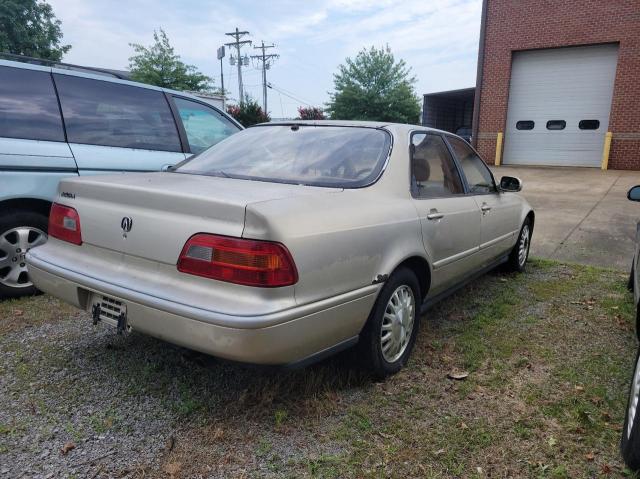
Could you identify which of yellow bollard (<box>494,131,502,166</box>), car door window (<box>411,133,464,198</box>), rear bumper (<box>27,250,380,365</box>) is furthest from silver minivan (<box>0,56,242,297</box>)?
yellow bollard (<box>494,131,502,166</box>)

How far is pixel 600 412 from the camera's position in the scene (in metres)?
2.69

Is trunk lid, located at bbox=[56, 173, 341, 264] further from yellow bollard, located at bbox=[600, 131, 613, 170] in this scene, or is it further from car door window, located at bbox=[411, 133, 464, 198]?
yellow bollard, located at bbox=[600, 131, 613, 170]

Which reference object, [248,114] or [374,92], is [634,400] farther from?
[374,92]

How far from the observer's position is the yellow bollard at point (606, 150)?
48.8 ft

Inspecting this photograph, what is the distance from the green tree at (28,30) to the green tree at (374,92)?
18.7 metres

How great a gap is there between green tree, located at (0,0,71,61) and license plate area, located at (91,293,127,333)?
30.9 metres

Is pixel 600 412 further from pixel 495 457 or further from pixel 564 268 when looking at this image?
pixel 564 268

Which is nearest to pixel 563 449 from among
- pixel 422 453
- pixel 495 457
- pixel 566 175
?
pixel 495 457

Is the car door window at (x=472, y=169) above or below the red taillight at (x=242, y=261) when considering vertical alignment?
above

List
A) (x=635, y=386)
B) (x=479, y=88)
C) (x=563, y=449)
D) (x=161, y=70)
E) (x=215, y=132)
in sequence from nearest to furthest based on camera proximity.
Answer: (x=635, y=386) < (x=563, y=449) < (x=215, y=132) < (x=479, y=88) < (x=161, y=70)

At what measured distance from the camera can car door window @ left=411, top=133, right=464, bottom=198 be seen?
10.8 ft

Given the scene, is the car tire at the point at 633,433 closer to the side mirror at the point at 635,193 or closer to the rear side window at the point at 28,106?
the side mirror at the point at 635,193

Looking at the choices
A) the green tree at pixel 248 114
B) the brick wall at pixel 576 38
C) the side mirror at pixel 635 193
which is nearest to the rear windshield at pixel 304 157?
the side mirror at pixel 635 193

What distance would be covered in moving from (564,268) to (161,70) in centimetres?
2752
